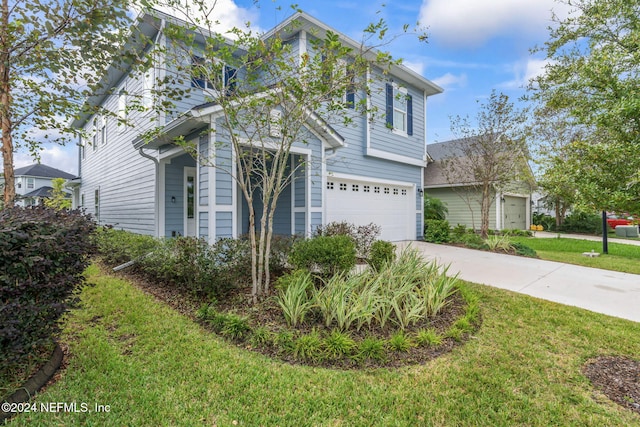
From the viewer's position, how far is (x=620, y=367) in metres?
3.01

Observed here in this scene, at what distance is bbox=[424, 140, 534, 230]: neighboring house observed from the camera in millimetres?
16391

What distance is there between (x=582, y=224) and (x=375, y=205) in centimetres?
1418

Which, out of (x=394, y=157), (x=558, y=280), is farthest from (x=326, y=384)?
(x=394, y=157)

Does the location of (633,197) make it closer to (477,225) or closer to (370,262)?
(370,262)

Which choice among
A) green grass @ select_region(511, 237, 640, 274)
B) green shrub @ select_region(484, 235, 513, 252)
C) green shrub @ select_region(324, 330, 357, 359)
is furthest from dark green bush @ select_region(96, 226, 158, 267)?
green grass @ select_region(511, 237, 640, 274)

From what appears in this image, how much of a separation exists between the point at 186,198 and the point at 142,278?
3.40m

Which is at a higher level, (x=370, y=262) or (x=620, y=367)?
(x=370, y=262)

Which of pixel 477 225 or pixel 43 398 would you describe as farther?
pixel 477 225

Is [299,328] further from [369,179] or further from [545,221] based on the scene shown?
[545,221]

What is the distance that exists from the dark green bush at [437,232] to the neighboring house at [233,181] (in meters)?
0.53

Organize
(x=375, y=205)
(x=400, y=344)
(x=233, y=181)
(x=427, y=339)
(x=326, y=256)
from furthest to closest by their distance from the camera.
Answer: (x=375, y=205) < (x=233, y=181) < (x=326, y=256) < (x=427, y=339) < (x=400, y=344)

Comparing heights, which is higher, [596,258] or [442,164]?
[442,164]

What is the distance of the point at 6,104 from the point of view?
4441 millimetres

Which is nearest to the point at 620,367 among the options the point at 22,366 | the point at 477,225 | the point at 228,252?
the point at 228,252
